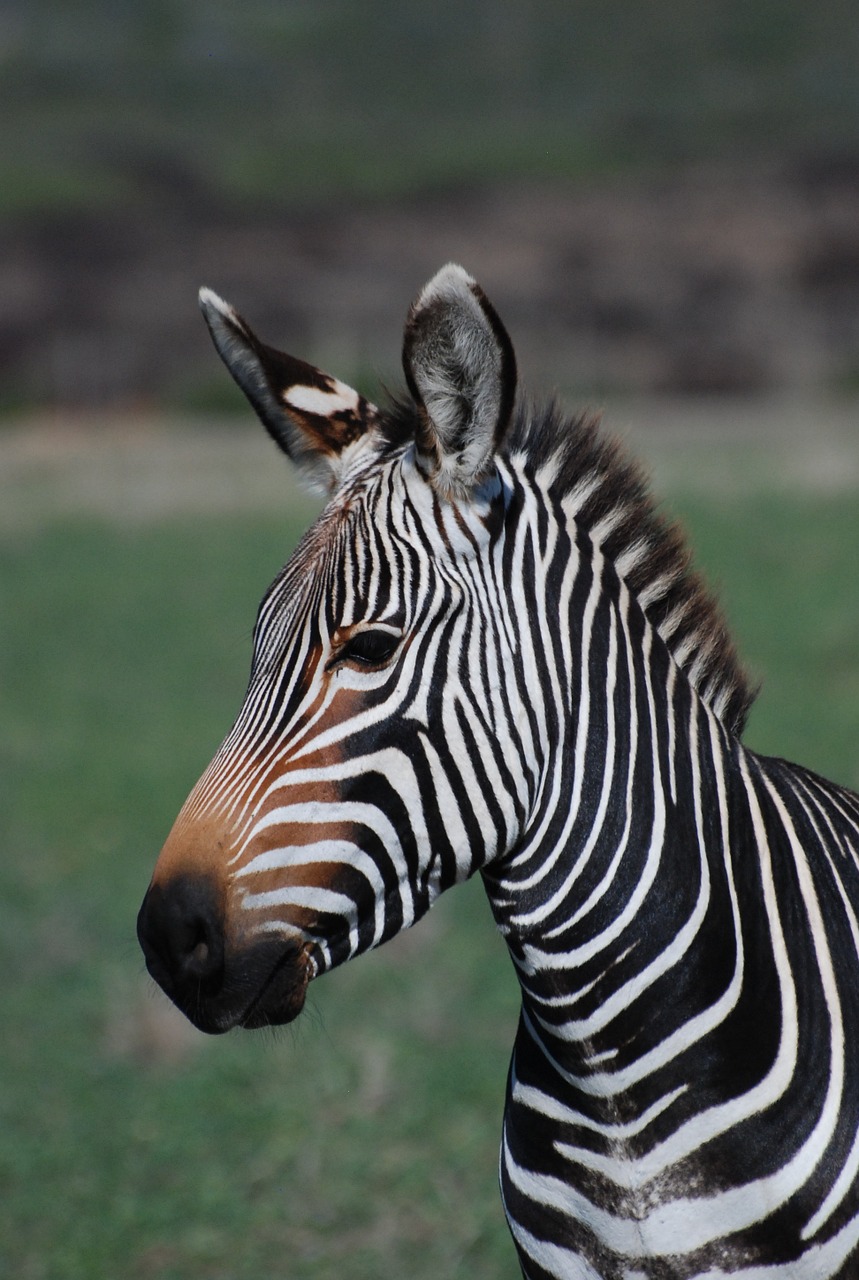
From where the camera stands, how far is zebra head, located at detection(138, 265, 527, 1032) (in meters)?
2.11

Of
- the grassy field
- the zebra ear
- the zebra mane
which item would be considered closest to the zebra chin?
the grassy field

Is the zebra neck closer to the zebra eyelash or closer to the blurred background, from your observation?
the zebra eyelash

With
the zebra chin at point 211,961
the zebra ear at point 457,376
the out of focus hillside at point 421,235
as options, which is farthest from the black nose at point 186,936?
the out of focus hillside at point 421,235

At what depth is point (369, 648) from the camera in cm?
218

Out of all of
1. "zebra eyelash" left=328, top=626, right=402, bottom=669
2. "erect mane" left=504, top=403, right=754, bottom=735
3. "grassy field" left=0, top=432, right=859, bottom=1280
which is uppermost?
"erect mane" left=504, top=403, right=754, bottom=735

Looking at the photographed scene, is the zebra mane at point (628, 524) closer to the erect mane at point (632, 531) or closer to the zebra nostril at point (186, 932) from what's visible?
the erect mane at point (632, 531)

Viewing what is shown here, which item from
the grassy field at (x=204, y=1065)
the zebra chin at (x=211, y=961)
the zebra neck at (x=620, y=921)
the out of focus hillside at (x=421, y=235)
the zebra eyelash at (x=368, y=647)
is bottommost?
the grassy field at (x=204, y=1065)

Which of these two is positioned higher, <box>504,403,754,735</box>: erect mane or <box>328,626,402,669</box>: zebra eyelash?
<box>504,403,754,735</box>: erect mane

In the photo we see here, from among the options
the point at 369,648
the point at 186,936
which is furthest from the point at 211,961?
the point at 369,648

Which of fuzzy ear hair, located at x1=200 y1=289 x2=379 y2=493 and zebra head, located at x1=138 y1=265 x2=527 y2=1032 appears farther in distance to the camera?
fuzzy ear hair, located at x1=200 y1=289 x2=379 y2=493

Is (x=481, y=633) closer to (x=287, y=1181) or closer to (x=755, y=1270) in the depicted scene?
(x=755, y=1270)

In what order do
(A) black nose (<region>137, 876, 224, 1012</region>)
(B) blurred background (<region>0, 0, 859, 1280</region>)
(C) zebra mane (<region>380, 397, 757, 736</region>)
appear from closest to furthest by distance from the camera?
(A) black nose (<region>137, 876, 224, 1012</region>), (C) zebra mane (<region>380, 397, 757, 736</region>), (B) blurred background (<region>0, 0, 859, 1280</region>)

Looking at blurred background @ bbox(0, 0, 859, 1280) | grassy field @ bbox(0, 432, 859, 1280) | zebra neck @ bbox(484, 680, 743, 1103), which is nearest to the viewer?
zebra neck @ bbox(484, 680, 743, 1103)

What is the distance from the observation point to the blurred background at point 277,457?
5.41m
